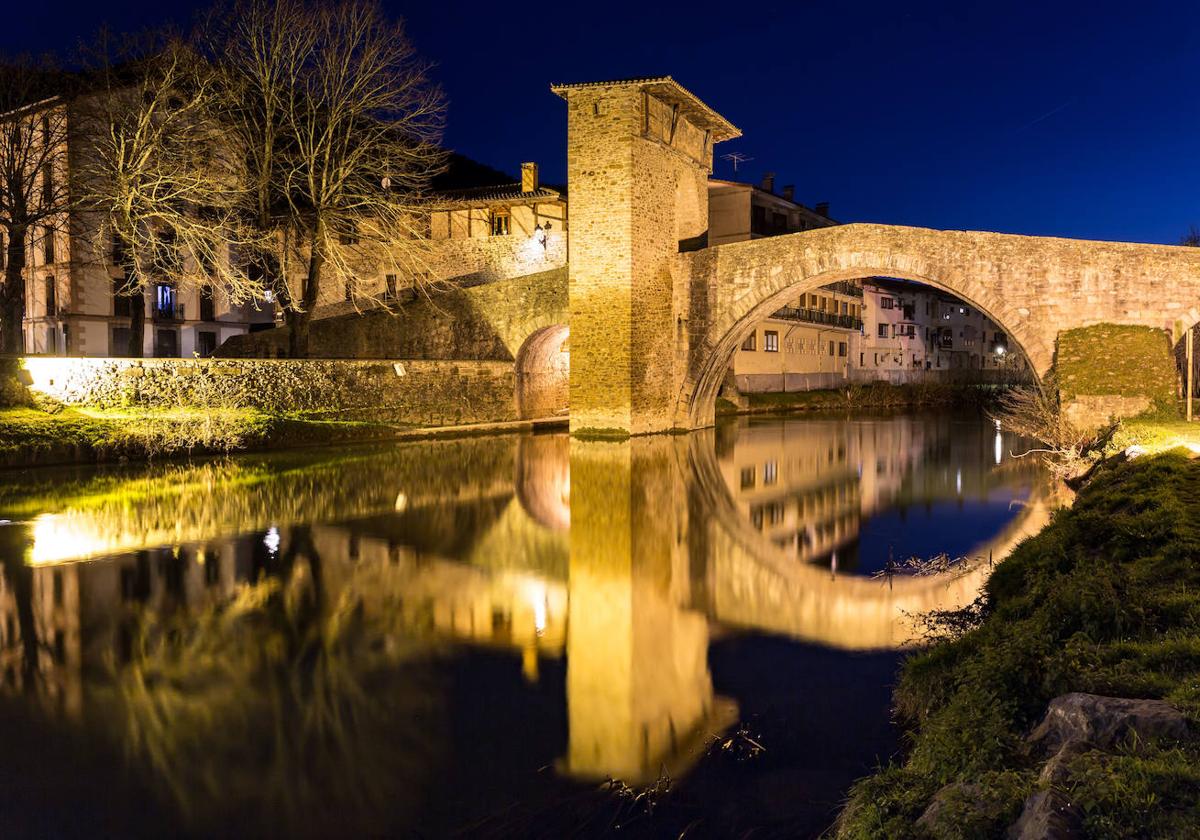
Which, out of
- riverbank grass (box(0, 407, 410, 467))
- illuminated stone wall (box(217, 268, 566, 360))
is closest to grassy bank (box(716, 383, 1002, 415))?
illuminated stone wall (box(217, 268, 566, 360))

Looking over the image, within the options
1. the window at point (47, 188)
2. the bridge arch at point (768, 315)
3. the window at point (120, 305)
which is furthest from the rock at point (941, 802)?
the window at point (120, 305)

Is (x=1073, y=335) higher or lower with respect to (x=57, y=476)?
higher

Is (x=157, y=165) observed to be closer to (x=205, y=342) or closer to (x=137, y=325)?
(x=137, y=325)

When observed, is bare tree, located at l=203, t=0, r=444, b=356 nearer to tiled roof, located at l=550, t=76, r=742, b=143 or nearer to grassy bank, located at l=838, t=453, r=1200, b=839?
tiled roof, located at l=550, t=76, r=742, b=143

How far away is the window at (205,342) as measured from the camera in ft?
104

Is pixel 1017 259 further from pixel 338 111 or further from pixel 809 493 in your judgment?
pixel 338 111

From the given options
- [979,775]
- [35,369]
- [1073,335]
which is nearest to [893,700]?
[979,775]

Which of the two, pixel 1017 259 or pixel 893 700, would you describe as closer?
pixel 893 700

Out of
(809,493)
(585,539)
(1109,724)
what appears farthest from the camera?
(809,493)

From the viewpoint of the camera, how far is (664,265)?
2158 cm

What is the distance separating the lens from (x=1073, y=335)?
1636 cm

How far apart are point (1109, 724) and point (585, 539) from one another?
24.7 ft

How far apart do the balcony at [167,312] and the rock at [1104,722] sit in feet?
105

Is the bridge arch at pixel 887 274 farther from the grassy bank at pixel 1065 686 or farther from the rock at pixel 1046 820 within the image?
the rock at pixel 1046 820
